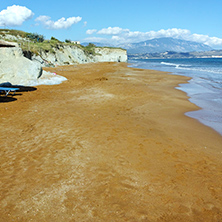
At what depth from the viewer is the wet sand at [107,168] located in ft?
11.0

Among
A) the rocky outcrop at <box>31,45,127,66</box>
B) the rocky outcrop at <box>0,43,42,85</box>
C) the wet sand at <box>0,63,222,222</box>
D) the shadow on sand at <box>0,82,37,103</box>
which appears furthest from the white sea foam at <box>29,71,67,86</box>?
the rocky outcrop at <box>31,45,127,66</box>

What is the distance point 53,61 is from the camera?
43719 millimetres

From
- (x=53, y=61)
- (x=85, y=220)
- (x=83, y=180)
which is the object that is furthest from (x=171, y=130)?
(x=53, y=61)

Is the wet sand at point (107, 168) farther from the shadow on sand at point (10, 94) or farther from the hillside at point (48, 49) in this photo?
the hillside at point (48, 49)

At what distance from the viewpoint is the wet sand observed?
3.36 metres

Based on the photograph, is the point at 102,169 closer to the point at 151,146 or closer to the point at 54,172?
the point at 54,172

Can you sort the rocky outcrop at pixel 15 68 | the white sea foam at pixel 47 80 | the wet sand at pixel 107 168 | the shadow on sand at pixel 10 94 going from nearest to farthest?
the wet sand at pixel 107 168
the shadow on sand at pixel 10 94
the rocky outcrop at pixel 15 68
the white sea foam at pixel 47 80

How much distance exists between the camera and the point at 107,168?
182 inches

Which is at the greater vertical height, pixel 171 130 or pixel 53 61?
pixel 53 61

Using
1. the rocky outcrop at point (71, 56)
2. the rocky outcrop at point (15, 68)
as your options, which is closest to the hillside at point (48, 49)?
the rocky outcrop at point (71, 56)

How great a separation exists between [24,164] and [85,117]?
399 cm

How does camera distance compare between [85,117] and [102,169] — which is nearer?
[102,169]

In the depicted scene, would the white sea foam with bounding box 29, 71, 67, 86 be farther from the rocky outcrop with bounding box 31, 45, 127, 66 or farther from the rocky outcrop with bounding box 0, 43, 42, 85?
the rocky outcrop with bounding box 31, 45, 127, 66

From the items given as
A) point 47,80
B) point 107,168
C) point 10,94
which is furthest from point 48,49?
point 107,168
